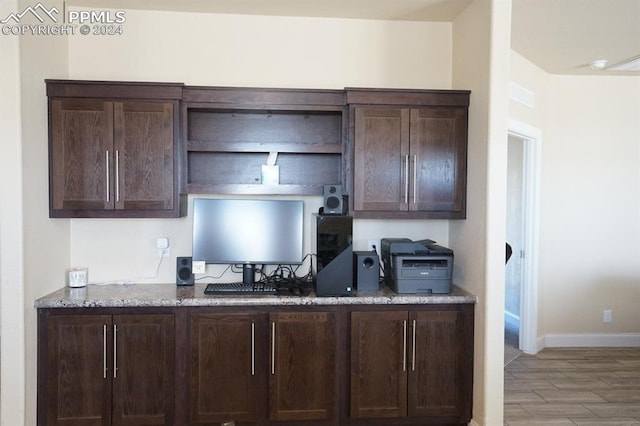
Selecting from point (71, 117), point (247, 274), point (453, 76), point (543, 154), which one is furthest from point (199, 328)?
point (543, 154)

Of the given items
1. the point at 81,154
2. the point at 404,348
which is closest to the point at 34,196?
the point at 81,154

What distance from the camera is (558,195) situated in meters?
4.42

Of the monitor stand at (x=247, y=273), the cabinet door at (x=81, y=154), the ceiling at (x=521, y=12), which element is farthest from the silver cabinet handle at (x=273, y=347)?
the ceiling at (x=521, y=12)

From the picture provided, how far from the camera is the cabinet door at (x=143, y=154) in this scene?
2863 millimetres

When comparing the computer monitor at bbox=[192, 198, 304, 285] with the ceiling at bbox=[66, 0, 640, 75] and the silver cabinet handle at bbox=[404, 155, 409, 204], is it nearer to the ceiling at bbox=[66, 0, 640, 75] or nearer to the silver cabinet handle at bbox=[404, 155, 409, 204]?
the silver cabinet handle at bbox=[404, 155, 409, 204]

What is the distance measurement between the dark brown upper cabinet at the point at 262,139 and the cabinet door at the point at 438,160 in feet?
1.74

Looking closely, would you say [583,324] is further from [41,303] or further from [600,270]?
[41,303]

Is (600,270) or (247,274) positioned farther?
(600,270)

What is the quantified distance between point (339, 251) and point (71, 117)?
78.0 inches

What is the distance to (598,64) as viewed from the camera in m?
4.04

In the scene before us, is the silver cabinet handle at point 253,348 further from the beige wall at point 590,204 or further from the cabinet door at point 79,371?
the beige wall at point 590,204

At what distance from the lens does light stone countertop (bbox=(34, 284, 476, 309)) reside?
2672 mm

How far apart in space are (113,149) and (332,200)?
4.93 feet

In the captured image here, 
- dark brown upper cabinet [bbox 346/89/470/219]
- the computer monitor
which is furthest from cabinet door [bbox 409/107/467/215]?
the computer monitor
